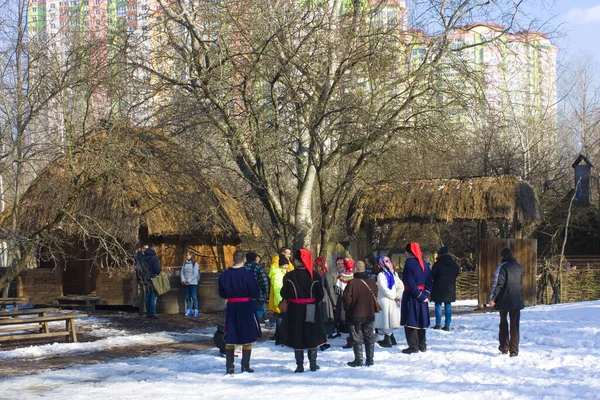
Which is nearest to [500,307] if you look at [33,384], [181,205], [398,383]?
[398,383]

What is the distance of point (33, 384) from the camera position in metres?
9.72

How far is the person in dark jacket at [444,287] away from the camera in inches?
575

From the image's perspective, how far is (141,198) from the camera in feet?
63.5

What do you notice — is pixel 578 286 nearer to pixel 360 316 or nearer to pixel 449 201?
pixel 449 201

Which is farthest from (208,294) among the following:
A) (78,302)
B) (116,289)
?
(78,302)

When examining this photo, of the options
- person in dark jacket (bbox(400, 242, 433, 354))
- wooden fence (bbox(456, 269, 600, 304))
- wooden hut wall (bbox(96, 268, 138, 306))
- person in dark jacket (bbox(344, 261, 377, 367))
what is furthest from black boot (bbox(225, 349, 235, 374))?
wooden fence (bbox(456, 269, 600, 304))

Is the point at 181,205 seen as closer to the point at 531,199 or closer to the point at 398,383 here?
the point at 531,199

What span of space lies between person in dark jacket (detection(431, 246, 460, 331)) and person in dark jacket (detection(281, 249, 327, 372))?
16.3 feet

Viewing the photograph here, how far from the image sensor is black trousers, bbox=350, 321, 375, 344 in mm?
10445

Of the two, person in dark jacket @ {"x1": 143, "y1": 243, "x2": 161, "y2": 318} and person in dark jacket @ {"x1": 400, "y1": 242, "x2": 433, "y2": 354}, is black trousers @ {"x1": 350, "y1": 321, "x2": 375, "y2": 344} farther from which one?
person in dark jacket @ {"x1": 143, "y1": 243, "x2": 161, "y2": 318}

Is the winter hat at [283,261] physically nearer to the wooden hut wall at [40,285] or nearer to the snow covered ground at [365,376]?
the snow covered ground at [365,376]

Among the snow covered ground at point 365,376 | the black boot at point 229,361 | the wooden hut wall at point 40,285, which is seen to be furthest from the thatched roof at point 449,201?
the black boot at point 229,361

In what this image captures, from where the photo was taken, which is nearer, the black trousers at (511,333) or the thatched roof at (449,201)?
the black trousers at (511,333)

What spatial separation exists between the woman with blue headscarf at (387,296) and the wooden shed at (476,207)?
7608mm
